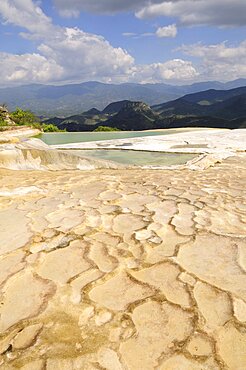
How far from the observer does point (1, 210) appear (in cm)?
396

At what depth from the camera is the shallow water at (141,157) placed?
35.0 feet

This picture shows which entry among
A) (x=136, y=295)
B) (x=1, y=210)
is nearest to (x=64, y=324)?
(x=136, y=295)

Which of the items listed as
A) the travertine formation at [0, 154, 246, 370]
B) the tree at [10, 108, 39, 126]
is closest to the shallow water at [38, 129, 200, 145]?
the travertine formation at [0, 154, 246, 370]

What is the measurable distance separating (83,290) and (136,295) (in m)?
0.38

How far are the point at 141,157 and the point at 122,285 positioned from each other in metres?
9.82

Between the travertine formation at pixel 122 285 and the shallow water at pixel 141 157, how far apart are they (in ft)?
21.2

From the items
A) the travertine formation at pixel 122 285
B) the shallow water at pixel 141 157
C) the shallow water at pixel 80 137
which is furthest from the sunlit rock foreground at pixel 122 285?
the shallow water at pixel 80 137

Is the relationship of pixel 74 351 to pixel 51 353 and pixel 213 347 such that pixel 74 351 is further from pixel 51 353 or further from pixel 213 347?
pixel 213 347

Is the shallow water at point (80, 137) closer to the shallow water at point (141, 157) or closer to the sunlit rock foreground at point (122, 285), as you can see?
the shallow water at point (141, 157)

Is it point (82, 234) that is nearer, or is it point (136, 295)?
point (136, 295)

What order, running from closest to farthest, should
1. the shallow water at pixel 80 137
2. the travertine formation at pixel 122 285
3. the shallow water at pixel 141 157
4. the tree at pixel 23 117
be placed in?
1. the travertine formation at pixel 122 285
2. the shallow water at pixel 141 157
3. the shallow water at pixel 80 137
4. the tree at pixel 23 117

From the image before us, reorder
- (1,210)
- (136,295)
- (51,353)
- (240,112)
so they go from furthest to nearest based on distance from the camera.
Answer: (240,112) → (1,210) → (136,295) → (51,353)

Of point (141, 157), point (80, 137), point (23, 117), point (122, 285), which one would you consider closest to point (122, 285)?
point (122, 285)

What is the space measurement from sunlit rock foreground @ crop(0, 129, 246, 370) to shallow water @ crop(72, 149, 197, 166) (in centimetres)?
648
